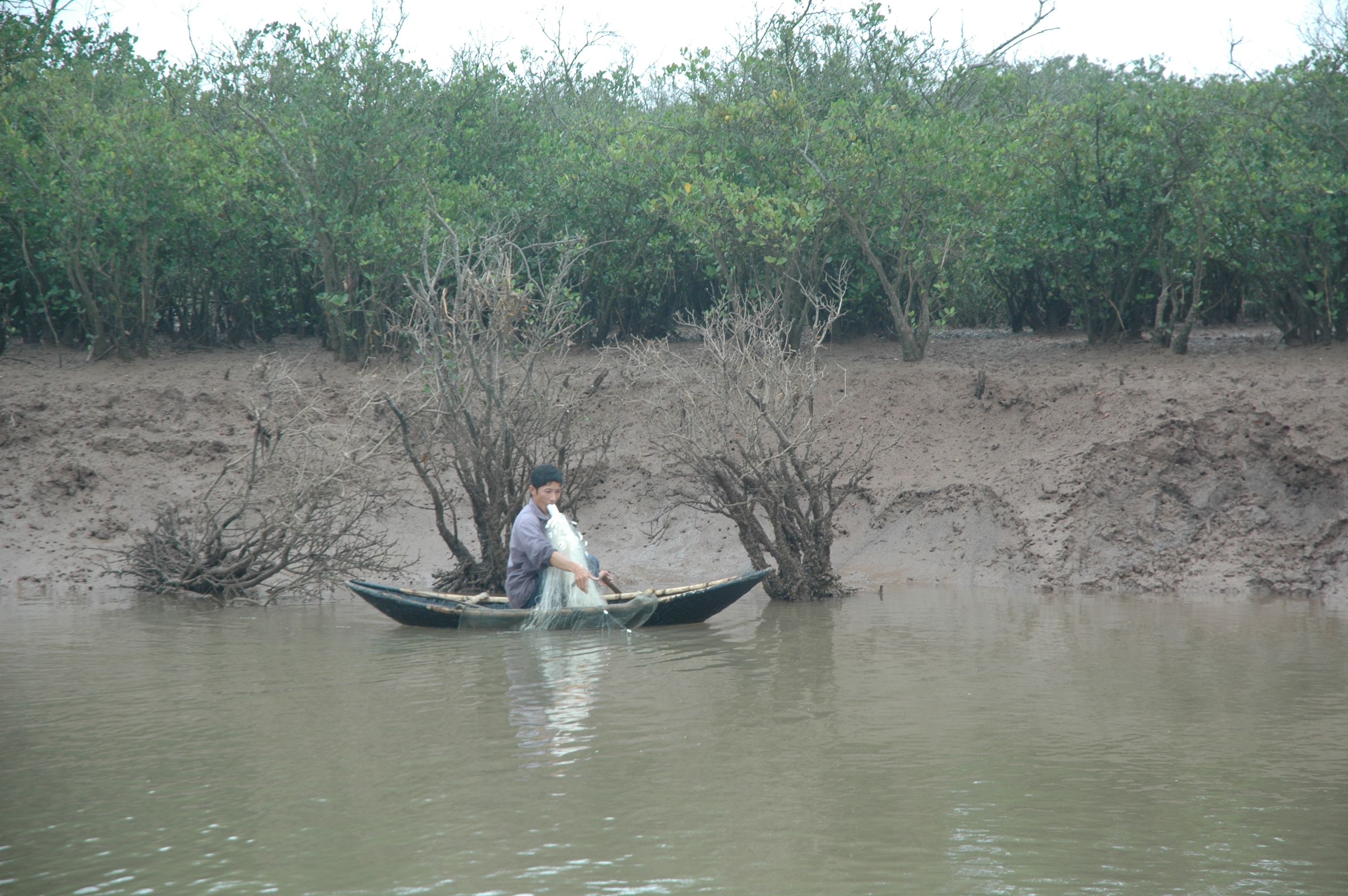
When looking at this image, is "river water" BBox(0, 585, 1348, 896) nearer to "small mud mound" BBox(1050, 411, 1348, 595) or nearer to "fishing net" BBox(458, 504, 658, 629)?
"fishing net" BBox(458, 504, 658, 629)

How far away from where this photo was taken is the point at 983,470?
1459 cm

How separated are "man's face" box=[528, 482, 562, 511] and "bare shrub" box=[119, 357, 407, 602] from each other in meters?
2.33

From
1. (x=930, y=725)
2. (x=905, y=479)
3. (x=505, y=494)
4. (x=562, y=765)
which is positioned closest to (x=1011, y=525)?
(x=905, y=479)

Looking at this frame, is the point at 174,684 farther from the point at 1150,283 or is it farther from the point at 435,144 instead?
the point at 1150,283

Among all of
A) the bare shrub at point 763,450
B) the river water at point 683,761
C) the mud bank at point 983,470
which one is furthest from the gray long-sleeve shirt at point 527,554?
the mud bank at point 983,470

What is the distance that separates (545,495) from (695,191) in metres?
6.31

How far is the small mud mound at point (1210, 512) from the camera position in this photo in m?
12.5

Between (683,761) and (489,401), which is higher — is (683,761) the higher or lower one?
the lower one

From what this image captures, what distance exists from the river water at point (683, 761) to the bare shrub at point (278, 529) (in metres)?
1.87

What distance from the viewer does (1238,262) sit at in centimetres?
1525

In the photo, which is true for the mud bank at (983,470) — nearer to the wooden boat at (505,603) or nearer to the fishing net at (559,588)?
the wooden boat at (505,603)

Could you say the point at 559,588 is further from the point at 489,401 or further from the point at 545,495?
the point at 489,401

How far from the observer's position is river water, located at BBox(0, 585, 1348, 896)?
191 inches

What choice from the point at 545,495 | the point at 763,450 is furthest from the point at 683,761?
the point at 763,450
